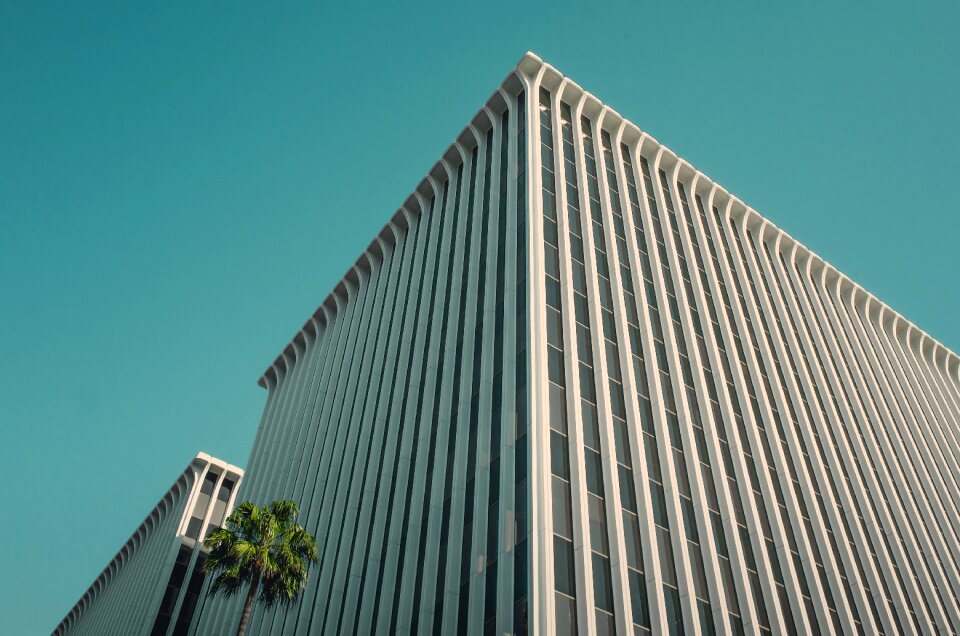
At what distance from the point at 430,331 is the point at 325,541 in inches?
482

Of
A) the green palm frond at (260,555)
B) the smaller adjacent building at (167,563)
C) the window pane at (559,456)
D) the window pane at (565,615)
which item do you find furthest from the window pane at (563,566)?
the smaller adjacent building at (167,563)

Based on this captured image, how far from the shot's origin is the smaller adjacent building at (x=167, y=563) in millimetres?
66375

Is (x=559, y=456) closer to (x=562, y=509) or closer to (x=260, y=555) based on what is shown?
(x=562, y=509)

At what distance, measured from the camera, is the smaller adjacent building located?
66375 mm

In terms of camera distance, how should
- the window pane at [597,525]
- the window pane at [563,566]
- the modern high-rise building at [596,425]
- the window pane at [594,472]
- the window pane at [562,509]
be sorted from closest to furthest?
1. the window pane at [563,566]
2. the window pane at [562,509]
3. the window pane at [597,525]
4. the modern high-rise building at [596,425]
5. the window pane at [594,472]

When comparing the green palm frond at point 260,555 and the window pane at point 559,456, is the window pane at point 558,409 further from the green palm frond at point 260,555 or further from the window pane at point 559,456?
the green palm frond at point 260,555

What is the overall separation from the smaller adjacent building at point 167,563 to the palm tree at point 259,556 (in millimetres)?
35803

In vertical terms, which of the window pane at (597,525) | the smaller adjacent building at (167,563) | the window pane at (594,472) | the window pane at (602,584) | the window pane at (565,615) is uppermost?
the smaller adjacent building at (167,563)

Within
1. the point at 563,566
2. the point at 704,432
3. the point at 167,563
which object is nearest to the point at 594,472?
the point at 563,566

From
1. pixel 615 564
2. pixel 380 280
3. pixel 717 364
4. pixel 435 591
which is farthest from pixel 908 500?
pixel 380 280

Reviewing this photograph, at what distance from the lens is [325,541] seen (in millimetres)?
44312

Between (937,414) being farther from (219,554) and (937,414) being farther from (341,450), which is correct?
(219,554)

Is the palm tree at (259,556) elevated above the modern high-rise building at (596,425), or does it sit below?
below

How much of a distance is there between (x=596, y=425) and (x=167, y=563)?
1946 inches
